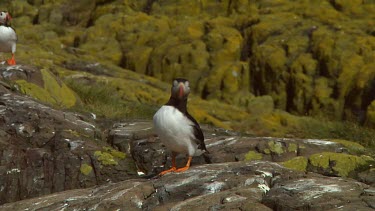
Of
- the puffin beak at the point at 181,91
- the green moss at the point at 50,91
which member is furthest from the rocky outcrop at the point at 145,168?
the green moss at the point at 50,91

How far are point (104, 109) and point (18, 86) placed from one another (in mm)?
2321

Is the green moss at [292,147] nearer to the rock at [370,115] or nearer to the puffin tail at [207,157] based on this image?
the puffin tail at [207,157]

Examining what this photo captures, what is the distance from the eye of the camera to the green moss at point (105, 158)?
10.7 metres

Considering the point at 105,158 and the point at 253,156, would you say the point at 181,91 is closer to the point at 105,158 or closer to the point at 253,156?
the point at 253,156

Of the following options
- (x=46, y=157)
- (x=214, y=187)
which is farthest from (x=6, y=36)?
(x=214, y=187)

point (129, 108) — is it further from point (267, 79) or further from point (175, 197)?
point (267, 79)

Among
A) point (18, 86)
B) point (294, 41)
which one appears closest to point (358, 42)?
point (294, 41)

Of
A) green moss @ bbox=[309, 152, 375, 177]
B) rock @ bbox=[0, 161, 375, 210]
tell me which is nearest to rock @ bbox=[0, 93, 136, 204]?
rock @ bbox=[0, 161, 375, 210]

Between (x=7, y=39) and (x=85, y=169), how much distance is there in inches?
266

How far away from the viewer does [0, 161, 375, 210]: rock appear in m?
6.98

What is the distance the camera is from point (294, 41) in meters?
30.1

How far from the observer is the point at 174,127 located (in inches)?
355

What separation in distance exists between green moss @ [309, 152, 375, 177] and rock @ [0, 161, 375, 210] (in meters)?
1.68

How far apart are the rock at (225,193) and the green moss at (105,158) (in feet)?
6.15
